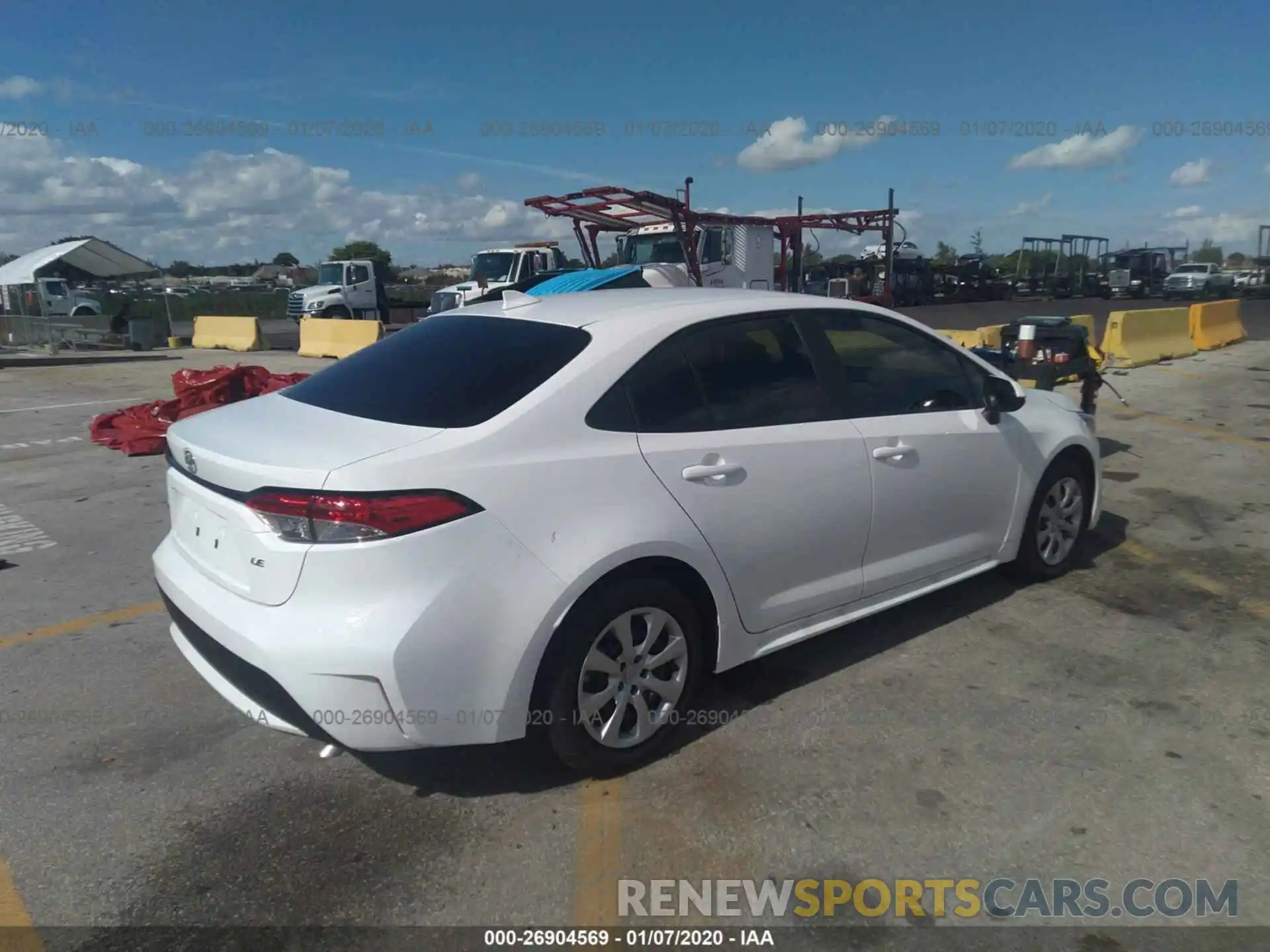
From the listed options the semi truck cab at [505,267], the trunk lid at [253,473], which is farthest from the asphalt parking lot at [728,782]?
the semi truck cab at [505,267]

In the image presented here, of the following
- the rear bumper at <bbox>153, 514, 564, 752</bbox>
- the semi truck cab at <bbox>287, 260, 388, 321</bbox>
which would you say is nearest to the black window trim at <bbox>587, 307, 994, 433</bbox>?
the rear bumper at <bbox>153, 514, 564, 752</bbox>

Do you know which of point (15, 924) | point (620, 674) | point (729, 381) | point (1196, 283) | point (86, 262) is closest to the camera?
point (15, 924)

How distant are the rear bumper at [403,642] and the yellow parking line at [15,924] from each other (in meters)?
0.77

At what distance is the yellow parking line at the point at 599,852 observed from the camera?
2.57 m

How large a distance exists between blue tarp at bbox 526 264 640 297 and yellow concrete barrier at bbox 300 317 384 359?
6579 millimetres

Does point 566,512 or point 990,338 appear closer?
point 566,512

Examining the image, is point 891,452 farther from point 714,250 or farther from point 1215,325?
point 1215,325

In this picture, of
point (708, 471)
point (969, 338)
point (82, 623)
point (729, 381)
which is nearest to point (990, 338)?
point (969, 338)

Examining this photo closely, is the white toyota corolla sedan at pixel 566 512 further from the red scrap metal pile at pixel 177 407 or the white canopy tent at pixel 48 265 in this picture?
the white canopy tent at pixel 48 265

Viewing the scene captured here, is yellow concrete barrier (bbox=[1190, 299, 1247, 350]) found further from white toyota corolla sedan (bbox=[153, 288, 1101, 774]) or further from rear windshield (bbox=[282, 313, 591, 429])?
rear windshield (bbox=[282, 313, 591, 429])

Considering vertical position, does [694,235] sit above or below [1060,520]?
above

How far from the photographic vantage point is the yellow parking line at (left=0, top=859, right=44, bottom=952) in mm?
2443

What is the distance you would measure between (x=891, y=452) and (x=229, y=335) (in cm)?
2410

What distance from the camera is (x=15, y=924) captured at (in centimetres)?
252
